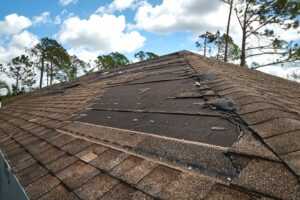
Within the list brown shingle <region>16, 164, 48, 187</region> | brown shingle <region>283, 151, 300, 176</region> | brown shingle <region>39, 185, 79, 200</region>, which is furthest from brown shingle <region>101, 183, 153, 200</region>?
brown shingle <region>16, 164, 48, 187</region>

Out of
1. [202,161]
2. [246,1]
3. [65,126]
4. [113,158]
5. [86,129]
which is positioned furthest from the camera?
[246,1]

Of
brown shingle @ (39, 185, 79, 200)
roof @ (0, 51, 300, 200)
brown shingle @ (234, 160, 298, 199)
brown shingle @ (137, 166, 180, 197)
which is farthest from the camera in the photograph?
brown shingle @ (39, 185, 79, 200)

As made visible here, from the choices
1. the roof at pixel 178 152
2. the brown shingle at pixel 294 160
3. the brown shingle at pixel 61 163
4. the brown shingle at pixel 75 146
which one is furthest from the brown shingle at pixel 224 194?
the brown shingle at pixel 75 146

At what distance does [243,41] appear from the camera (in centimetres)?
2241

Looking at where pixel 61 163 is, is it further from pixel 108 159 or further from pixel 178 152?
pixel 178 152

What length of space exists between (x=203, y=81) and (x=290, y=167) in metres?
2.35

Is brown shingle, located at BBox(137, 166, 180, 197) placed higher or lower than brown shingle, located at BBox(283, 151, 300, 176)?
lower

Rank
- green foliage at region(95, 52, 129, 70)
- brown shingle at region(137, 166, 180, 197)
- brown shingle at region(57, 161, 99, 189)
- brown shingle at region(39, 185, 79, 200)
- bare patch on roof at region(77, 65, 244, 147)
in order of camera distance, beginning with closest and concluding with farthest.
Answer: brown shingle at region(137, 166, 180, 197) → brown shingle at region(39, 185, 79, 200) → brown shingle at region(57, 161, 99, 189) → bare patch on roof at region(77, 65, 244, 147) → green foliage at region(95, 52, 129, 70)

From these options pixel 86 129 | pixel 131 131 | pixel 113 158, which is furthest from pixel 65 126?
pixel 113 158

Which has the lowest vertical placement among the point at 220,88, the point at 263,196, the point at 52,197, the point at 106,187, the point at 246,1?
the point at 52,197

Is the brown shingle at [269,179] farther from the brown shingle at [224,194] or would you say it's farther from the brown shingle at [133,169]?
the brown shingle at [133,169]

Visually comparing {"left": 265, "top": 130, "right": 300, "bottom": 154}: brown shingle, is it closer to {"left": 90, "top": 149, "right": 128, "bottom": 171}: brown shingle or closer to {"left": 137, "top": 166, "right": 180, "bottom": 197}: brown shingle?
{"left": 137, "top": 166, "right": 180, "bottom": 197}: brown shingle

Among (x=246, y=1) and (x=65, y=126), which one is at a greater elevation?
(x=246, y=1)

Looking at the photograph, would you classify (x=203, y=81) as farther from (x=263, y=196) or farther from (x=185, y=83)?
(x=263, y=196)
